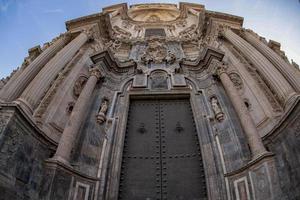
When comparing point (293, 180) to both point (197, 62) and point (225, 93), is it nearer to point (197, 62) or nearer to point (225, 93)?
point (225, 93)

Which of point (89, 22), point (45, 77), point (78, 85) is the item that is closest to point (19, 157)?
point (45, 77)

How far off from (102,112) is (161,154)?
310 centimetres

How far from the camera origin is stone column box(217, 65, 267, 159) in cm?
795

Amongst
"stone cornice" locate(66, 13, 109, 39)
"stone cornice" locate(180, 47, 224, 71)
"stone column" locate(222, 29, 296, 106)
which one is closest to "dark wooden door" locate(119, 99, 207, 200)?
"stone cornice" locate(180, 47, 224, 71)

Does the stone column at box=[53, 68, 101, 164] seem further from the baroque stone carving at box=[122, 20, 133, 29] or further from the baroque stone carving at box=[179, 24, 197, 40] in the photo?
the baroque stone carving at box=[122, 20, 133, 29]

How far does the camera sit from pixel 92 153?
30.1ft

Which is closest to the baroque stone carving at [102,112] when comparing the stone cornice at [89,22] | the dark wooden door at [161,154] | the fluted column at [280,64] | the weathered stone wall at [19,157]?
the dark wooden door at [161,154]

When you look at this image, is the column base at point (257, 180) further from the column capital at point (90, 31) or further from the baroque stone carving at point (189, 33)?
the baroque stone carving at point (189, 33)

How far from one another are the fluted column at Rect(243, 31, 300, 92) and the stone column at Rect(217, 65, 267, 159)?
1.85 m

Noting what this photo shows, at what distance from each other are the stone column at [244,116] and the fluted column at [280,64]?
1846 mm

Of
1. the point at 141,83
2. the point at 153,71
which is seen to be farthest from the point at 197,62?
the point at 141,83

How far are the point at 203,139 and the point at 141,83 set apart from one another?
4457 millimetres

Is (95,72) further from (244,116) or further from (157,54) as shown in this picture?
(244,116)

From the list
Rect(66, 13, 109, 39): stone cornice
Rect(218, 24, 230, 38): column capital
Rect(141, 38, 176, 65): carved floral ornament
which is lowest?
Rect(141, 38, 176, 65): carved floral ornament
